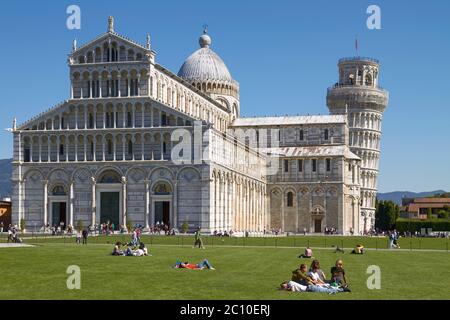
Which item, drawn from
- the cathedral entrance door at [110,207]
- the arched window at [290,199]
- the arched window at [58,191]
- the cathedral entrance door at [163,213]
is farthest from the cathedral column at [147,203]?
the arched window at [290,199]

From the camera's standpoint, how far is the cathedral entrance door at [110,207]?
8769cm

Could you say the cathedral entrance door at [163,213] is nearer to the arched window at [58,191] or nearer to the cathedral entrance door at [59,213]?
the cathedral entrance door at [59,213]

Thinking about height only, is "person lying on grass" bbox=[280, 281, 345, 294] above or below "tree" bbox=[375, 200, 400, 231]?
below

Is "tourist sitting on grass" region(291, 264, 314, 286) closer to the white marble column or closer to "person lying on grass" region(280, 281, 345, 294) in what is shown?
"person lying on grass" region(280, 281, 345, 294)

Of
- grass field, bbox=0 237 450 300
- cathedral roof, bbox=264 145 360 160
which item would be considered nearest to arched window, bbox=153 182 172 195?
cathedral roof, bbox=264 145 360 160

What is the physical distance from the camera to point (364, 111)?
142m

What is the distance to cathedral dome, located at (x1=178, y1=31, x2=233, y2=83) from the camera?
404 feet

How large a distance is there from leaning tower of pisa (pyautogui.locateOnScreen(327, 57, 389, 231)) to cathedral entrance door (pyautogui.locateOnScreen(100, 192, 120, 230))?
6135 cm

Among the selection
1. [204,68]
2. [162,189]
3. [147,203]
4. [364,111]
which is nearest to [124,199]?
[147,203]

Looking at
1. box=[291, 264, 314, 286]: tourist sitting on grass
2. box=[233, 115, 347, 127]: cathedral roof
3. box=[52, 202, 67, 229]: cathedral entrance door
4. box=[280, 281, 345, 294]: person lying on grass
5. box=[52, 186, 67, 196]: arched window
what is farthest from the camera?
box=[233, 115, 347, 127]: cathedral roof

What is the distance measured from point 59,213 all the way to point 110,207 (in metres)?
6.15

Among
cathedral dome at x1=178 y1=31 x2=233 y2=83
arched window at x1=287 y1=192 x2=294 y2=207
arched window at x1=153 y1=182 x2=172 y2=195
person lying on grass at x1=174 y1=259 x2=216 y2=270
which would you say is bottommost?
person lying on grass at x1=174 y1=259 x2=216 y2=270

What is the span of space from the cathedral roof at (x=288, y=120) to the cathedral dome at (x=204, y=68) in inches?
281
